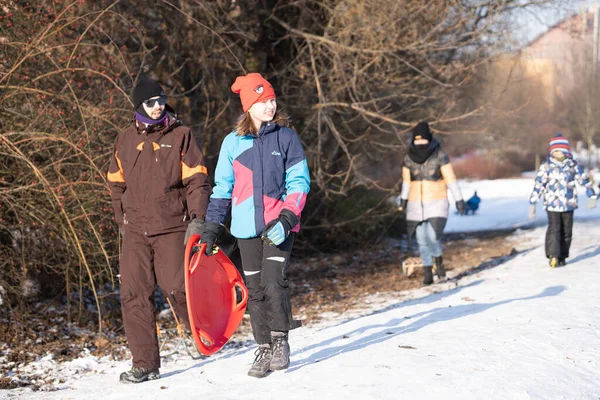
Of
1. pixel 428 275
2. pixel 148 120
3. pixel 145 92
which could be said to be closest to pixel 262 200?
pixel 148 120

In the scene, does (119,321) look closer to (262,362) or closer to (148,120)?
(148,120)

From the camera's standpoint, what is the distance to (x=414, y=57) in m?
11.4

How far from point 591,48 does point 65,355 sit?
42.6 metres

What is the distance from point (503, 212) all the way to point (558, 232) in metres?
12.1

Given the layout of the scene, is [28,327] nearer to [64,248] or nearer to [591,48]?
[64,248]

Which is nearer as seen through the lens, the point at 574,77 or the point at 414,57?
the point at 414,57

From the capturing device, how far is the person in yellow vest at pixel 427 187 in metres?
9.00

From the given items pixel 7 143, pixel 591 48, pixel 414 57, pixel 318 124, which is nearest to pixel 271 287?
pixel 7 143

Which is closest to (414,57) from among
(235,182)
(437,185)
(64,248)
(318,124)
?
(318,124)

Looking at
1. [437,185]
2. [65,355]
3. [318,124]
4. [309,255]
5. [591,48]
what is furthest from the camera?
[591,48]

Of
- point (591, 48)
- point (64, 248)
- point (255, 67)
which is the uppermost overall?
point (591, 48)

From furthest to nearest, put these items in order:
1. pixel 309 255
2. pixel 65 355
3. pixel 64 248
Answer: pixel 309 255
pixel 64 248
pixel 65 355

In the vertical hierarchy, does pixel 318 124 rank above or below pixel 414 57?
below

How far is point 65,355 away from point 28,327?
2.75ft
